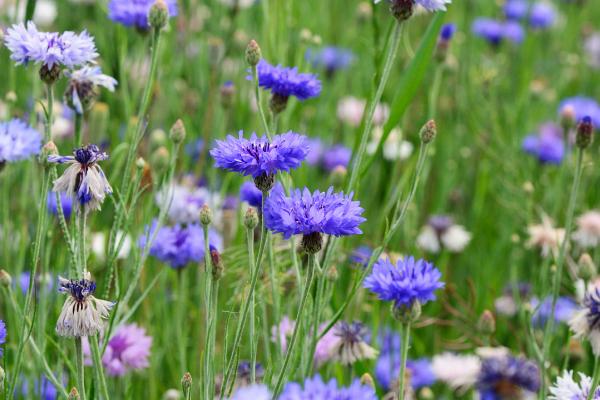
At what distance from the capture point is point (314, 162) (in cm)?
198

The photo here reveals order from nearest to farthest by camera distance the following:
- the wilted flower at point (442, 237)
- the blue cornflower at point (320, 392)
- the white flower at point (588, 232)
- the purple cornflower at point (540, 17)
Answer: the blue cornflower at point (320, 392) < the white flower at point (588, 232) < the wilted flower at point (442, 237) < the purple cornflower at point (540, 17)

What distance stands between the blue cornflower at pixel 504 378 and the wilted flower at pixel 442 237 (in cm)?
65

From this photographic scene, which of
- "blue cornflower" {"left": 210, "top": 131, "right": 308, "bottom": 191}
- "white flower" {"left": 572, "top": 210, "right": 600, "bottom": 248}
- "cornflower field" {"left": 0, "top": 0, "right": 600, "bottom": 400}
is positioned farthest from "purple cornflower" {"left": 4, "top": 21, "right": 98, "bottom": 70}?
"white flower" {"left": 572, "top": 210, "right": 600, "bottom": 248}

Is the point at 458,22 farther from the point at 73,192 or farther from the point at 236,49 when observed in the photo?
the point at 73,192

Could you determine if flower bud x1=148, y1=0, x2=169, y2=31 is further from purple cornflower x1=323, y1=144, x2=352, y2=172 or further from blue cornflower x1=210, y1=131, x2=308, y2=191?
purple cornflower x1=323, y1=144, x2=352, y2=172

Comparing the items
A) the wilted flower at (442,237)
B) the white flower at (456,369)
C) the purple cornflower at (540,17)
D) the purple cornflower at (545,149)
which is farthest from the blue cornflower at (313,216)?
the purple cornflower at (540,17)

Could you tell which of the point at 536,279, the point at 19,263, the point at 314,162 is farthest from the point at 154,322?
the point at 536,279

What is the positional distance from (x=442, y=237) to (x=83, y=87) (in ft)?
2.84

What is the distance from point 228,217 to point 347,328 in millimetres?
495

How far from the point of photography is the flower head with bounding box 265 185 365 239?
0.81 m

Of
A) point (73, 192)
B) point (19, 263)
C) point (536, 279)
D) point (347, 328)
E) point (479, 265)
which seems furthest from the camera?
point (479, 265)

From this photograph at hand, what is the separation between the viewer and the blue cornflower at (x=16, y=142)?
1.12 metres

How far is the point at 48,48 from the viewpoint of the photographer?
3.28ft

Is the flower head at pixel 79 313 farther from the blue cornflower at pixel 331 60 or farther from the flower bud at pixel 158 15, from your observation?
the blue cornflower at pixel 331 60
